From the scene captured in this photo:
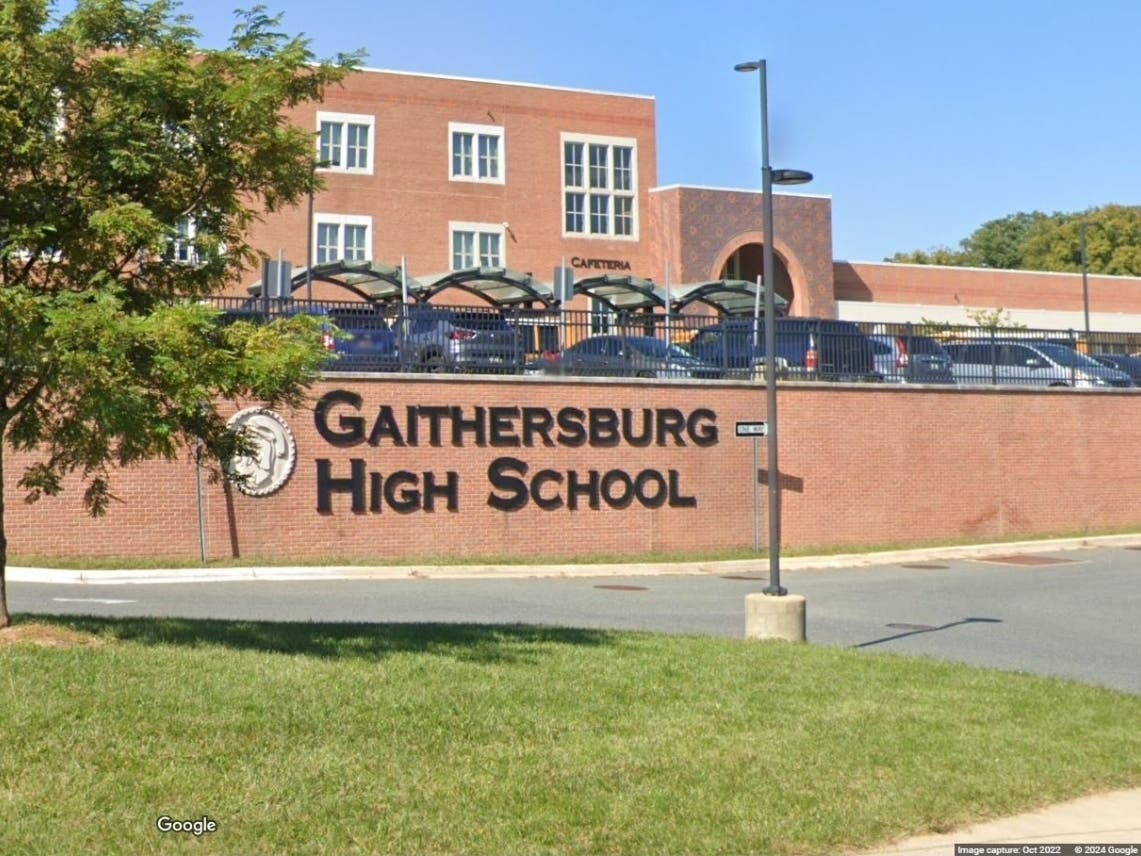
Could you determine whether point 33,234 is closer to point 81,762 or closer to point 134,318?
point 134,318

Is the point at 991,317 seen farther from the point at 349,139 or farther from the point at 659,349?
the point at 659,349

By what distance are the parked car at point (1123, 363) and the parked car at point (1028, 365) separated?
279 mm

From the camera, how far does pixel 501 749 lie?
864 cm

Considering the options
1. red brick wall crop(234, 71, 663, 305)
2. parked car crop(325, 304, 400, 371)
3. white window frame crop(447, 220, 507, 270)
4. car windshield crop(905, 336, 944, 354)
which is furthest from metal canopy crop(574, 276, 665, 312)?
parked car crop(325, 304, 400, 371)

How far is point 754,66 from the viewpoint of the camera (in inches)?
647

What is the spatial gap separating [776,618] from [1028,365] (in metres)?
21.8

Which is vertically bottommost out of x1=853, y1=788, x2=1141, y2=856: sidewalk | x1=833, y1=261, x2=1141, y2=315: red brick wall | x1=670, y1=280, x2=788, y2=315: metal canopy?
x1=853, y1=788, x2=1141, y2=856: sidewalk

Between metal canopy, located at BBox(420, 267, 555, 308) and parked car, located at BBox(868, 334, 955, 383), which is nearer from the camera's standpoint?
parked car, located at BBox(868, 334, 955, 383)

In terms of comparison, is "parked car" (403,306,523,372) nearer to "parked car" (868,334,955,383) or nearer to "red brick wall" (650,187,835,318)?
"parked car" (868,334,955,383)

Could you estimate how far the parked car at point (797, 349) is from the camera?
30.7 meters

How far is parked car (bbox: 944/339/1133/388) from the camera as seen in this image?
33.4 metres

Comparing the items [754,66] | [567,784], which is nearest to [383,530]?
[754,66]

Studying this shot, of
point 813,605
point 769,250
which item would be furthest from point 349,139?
point 769,250

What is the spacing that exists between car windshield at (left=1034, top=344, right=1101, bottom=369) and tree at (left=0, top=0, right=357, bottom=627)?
26209 mm
